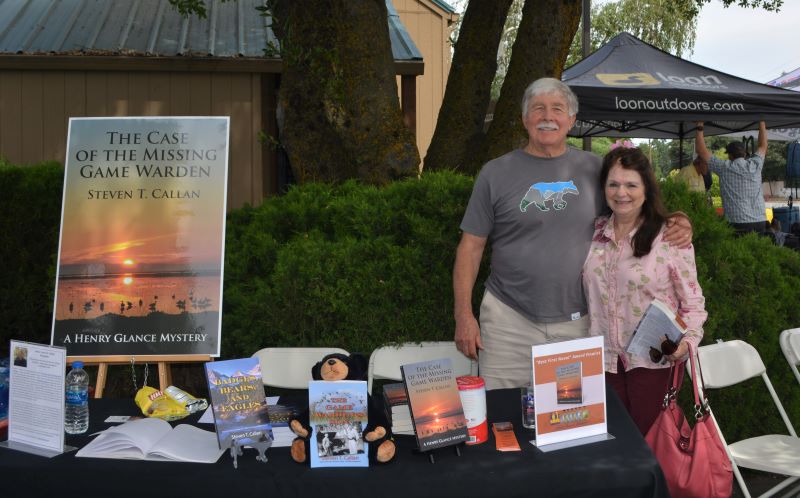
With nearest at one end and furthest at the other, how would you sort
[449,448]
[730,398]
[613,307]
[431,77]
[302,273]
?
[449,448] < [613,307] < [302,273] < [730,398] < [431,77]

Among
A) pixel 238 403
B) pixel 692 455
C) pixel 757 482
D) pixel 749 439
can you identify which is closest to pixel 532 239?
pixel 692 455

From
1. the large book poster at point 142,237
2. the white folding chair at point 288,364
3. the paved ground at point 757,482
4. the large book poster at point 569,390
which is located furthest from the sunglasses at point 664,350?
the large book poster at point 142,237

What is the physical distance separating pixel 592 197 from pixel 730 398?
1.92m

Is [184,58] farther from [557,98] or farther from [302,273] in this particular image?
[557,98]

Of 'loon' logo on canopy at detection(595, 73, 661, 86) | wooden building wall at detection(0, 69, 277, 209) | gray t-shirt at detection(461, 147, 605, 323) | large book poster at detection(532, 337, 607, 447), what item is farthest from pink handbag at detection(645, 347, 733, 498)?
wooden building wall at detection(0, 69, 277, 209)

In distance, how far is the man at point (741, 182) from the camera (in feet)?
24.1

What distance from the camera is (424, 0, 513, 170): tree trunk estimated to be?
5.61m

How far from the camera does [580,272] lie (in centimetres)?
296

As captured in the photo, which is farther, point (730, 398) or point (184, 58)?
point (184, 58)

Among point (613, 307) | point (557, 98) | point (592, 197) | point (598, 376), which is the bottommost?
point (598, 376)

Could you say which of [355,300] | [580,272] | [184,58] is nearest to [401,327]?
[355,300]

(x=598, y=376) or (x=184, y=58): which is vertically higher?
(x=184, y=58)

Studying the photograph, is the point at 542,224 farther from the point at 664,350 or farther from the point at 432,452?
the point at 432,452

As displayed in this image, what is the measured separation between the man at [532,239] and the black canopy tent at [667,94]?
4138 millimetres
